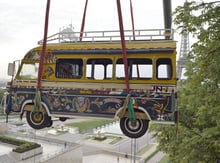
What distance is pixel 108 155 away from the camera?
98.9 feet

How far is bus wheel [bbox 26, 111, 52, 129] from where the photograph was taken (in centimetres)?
759

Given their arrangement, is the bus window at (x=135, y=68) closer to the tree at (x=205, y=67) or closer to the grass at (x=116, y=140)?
the tree at (x=205, y=67)

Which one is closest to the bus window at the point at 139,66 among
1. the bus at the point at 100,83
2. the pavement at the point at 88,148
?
the bus at the point at 100,83

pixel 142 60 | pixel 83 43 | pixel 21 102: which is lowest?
pixel 21 102

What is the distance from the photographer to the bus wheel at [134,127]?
→ 6.78 meters

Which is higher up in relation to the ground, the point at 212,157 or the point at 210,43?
the point at 210,43

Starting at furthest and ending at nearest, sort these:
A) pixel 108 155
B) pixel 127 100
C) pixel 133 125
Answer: pixel 108 155 → pixel 133 125 → pixel 127 100

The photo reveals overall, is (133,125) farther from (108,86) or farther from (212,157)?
(212,157)

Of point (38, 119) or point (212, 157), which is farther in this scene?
point (212, 157)

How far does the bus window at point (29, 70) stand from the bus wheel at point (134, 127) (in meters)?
3.01

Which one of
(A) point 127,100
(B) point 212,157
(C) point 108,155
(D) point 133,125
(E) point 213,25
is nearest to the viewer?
(A) point 127,100

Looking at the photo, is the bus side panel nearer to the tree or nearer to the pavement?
the tree

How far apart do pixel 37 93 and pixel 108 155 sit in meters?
24.5

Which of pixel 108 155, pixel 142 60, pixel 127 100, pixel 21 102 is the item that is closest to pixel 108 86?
pixel 127 100
